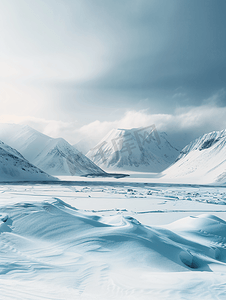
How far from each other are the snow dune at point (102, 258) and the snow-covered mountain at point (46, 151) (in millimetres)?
81539

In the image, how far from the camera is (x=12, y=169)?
5272cm

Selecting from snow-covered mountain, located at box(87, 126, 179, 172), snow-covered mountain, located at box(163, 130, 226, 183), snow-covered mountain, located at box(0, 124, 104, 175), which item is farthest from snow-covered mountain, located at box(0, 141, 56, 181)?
snow-covered mountain, located at box(87, 126, 179, 172)

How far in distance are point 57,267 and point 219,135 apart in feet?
261

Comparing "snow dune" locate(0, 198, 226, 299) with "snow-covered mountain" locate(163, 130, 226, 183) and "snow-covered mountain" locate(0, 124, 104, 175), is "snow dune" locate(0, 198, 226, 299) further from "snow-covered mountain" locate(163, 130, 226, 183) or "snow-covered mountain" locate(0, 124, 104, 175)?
"snow-covered mountain" locate(0, 124, 104, 175)

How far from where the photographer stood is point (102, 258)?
16.8 feet

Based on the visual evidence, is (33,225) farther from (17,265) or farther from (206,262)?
(206,262)

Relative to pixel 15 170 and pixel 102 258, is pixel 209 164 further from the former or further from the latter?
pixel 102 258

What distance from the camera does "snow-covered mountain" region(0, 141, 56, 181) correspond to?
51031 mm

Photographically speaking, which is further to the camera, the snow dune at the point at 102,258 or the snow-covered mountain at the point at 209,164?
the snow-covered mountain at the point at 209,164

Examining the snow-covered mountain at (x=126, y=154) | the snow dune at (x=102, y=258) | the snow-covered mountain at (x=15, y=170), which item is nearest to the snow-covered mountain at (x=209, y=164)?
the snow-covered mountain at (x=15, y=170)

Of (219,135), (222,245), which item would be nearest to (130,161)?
(219,135)

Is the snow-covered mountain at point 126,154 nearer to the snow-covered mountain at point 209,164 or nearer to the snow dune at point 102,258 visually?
the snow-covered mountain at point 209,164

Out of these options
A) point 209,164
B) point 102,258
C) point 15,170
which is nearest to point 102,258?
point 102,258

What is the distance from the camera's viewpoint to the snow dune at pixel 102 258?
3.51 metres
